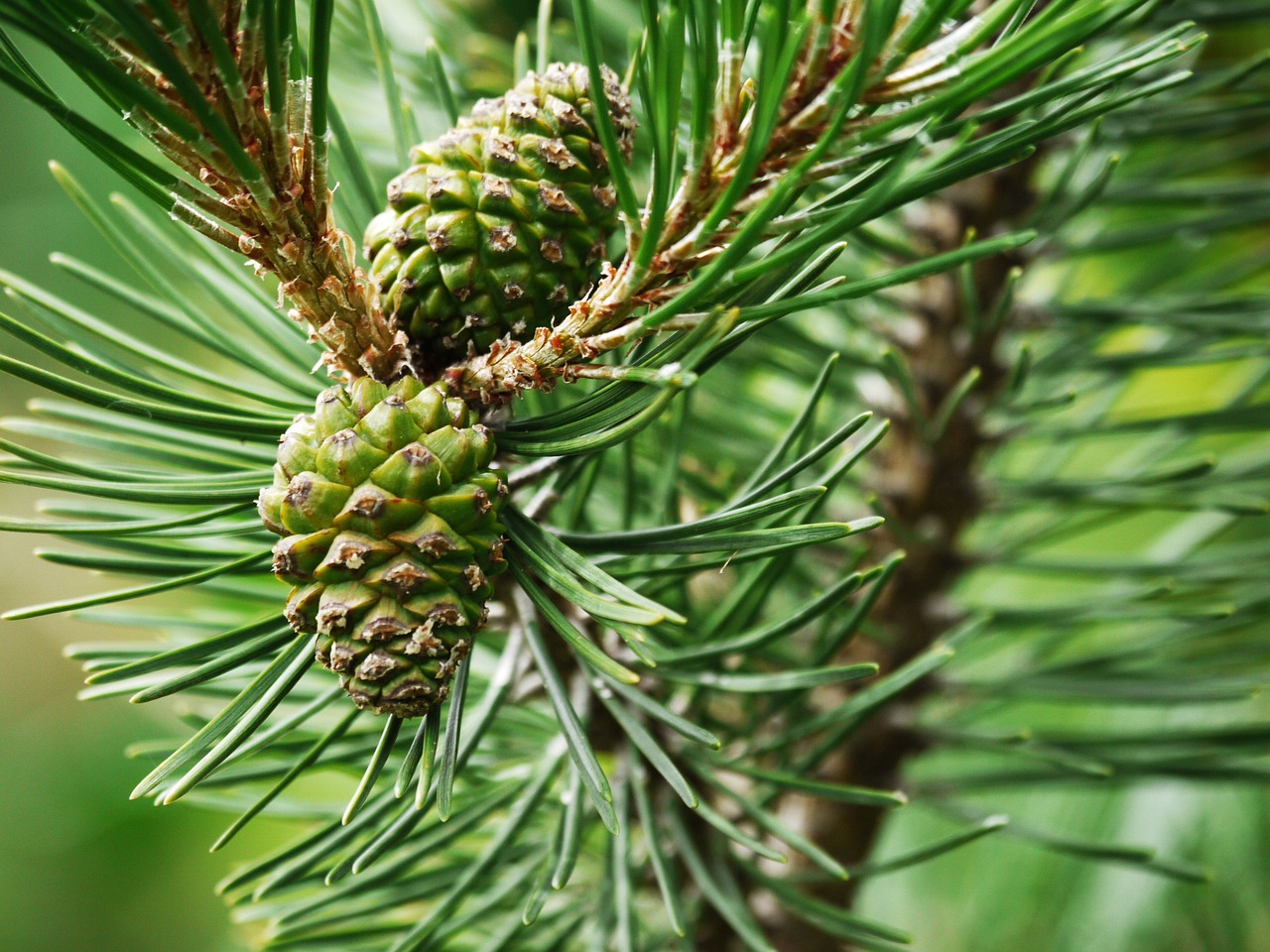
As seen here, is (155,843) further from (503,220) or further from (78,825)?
(503,220)

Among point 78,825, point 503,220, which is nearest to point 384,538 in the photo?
point 503,220

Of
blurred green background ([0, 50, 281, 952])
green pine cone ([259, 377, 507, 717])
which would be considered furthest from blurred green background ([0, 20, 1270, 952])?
green pine cone ([259, 377, 507, 717])

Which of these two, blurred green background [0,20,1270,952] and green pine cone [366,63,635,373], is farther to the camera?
blurred green background [0,20,1270,952]

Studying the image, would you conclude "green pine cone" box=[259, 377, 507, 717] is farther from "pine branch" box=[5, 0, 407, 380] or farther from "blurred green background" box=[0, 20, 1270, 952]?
"blurred green background" box=[0, 20, 1270, 952]

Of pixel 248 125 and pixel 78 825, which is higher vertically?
pixel 248 125

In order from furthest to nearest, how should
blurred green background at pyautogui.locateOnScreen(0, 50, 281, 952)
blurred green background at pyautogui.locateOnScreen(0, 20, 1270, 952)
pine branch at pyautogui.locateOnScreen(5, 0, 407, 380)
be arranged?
blurred green background at pyautogui.locateOnScreen(0, 50, 281, 952)
blurred green background at pyautogui.locateOnScreen(0, 20, 1270, 952)
pine branch at pyautogui.locateOnScreen(5, 0, 407, 380)
